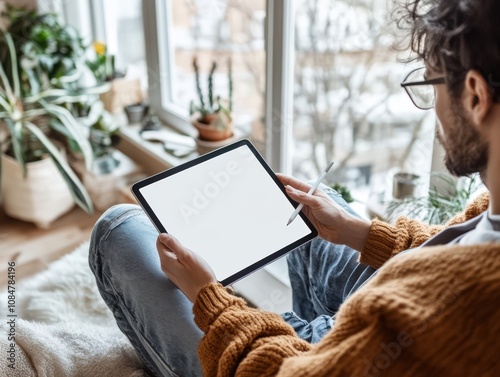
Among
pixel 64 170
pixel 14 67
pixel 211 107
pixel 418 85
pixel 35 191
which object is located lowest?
pixel 35 191

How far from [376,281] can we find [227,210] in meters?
0.42

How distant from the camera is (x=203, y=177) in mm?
1065

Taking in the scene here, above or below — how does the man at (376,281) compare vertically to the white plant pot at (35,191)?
above

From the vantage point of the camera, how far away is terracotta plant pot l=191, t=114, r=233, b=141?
Answer: 6.28 feet

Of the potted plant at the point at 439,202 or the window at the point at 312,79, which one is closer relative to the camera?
the potted plant at the point at 439,202

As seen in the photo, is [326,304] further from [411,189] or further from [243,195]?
[411,189]

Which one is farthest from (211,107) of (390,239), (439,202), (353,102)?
(390,239)

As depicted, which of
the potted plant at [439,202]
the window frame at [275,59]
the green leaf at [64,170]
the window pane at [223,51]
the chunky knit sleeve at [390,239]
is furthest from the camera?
the green leaf at [64,170]

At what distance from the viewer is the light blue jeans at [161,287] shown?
0.94 m

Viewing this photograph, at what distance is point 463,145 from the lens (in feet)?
2.45

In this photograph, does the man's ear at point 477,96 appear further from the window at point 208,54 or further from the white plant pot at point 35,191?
the white plant pot at point 35,191

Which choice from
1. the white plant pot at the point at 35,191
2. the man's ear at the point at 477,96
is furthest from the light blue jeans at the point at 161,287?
the white plant pot at the point at 35,191

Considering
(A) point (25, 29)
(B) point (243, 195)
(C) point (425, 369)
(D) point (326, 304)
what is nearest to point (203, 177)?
(B) point (243, 195)

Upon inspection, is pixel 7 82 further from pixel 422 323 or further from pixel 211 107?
pixel 422 323
